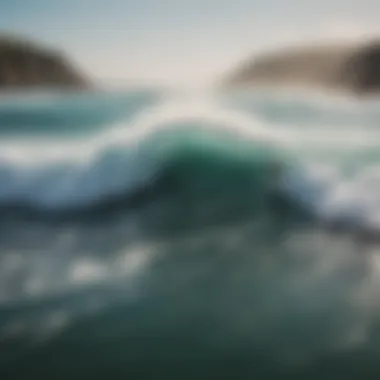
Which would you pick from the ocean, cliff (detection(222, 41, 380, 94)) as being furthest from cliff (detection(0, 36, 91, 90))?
cliff (detection(222, 41, 380, 94))

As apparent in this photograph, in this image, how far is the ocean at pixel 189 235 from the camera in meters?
1.47

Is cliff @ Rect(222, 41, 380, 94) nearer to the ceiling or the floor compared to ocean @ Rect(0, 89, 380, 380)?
nearer to the ceiling

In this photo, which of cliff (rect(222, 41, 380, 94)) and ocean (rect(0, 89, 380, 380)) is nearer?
ocean (rect(0, 89, 380, 380))

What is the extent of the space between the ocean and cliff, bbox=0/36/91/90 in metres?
0.04

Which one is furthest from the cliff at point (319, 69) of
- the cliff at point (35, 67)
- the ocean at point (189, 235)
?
the cliff at point (35, 67)

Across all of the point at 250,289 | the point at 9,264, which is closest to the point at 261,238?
the point at 250,289

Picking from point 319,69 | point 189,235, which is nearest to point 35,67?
point 189,235

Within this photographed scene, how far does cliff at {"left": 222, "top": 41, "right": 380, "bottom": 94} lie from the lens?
1.61 m

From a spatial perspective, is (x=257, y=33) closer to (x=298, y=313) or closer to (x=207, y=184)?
(x=207, y=184)

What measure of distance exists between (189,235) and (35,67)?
66cm

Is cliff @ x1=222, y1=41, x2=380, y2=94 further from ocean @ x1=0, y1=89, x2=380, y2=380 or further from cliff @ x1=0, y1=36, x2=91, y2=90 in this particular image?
cliff @ x1=0, y1=36, x2=91, y2=90

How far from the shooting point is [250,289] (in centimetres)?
152

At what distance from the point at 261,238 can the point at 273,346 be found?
279 mm

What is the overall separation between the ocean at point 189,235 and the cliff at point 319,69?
42 mm
